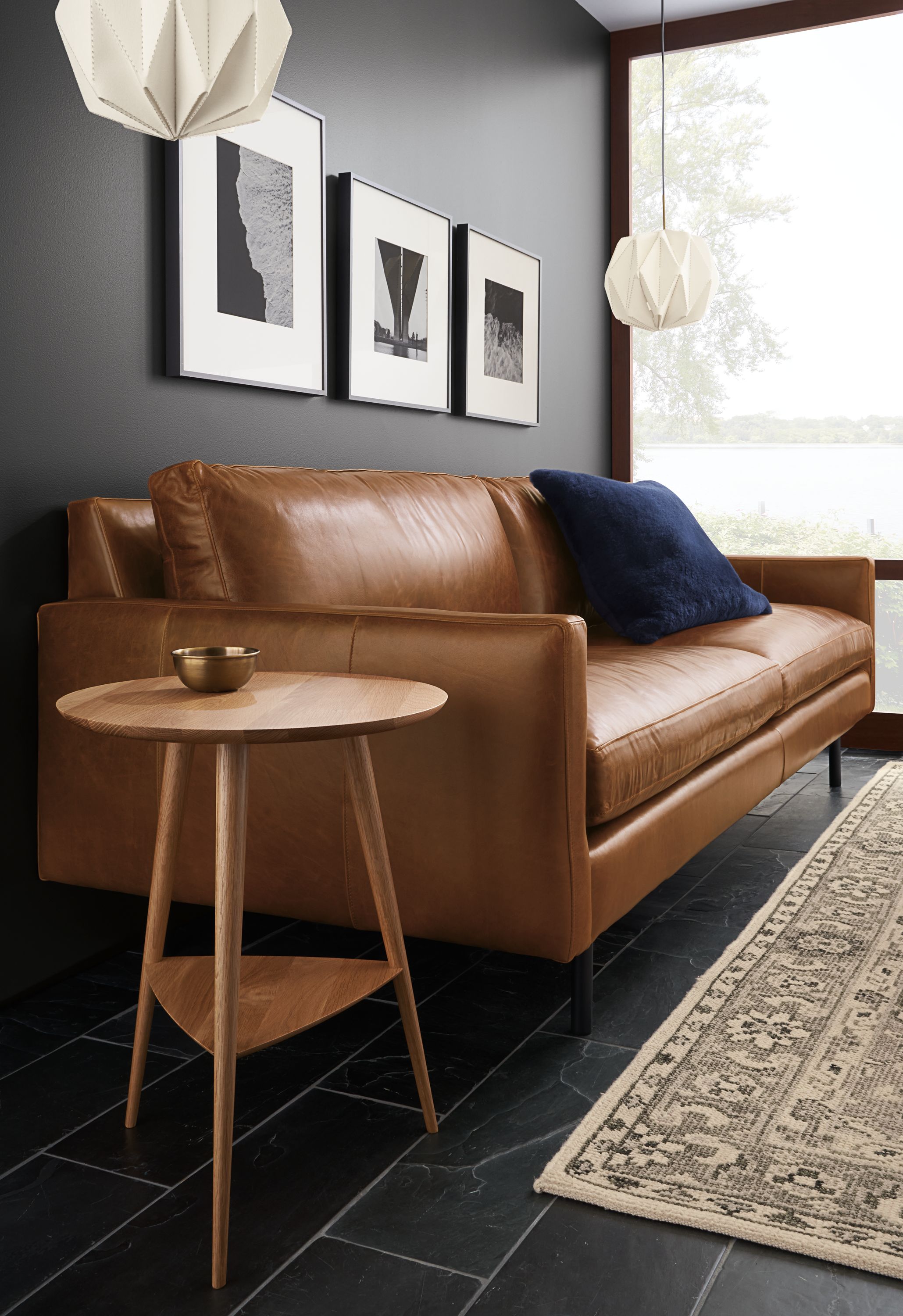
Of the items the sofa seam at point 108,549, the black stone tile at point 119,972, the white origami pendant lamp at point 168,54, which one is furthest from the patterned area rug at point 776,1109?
the white origami pendant lamp at point 168,54

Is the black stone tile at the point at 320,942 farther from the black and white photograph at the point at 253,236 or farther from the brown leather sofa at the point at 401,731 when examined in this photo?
the black and white photograph at the point at 253,236

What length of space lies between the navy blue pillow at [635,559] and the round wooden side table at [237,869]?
1.45 meters

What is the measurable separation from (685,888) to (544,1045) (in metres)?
0.94

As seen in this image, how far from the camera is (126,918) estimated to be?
2355mm

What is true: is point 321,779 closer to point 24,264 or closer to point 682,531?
point 24,264

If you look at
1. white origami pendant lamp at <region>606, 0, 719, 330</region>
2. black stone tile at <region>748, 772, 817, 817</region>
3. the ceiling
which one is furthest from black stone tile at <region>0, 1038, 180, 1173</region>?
the ceiling

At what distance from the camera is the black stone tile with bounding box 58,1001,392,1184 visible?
1.57m

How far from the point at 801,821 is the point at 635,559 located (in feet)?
2.94

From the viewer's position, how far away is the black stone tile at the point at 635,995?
77.6 inches

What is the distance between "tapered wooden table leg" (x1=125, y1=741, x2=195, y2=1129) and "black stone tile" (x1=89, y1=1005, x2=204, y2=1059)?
0.23 metres

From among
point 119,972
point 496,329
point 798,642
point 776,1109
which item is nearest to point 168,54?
point 119,972

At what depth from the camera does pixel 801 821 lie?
3.35 metres

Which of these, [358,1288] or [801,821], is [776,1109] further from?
[801,821]

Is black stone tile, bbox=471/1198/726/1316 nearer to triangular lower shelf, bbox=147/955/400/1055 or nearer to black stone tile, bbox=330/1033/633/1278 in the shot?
black stone tile, bbox=330/1033/633/1278
